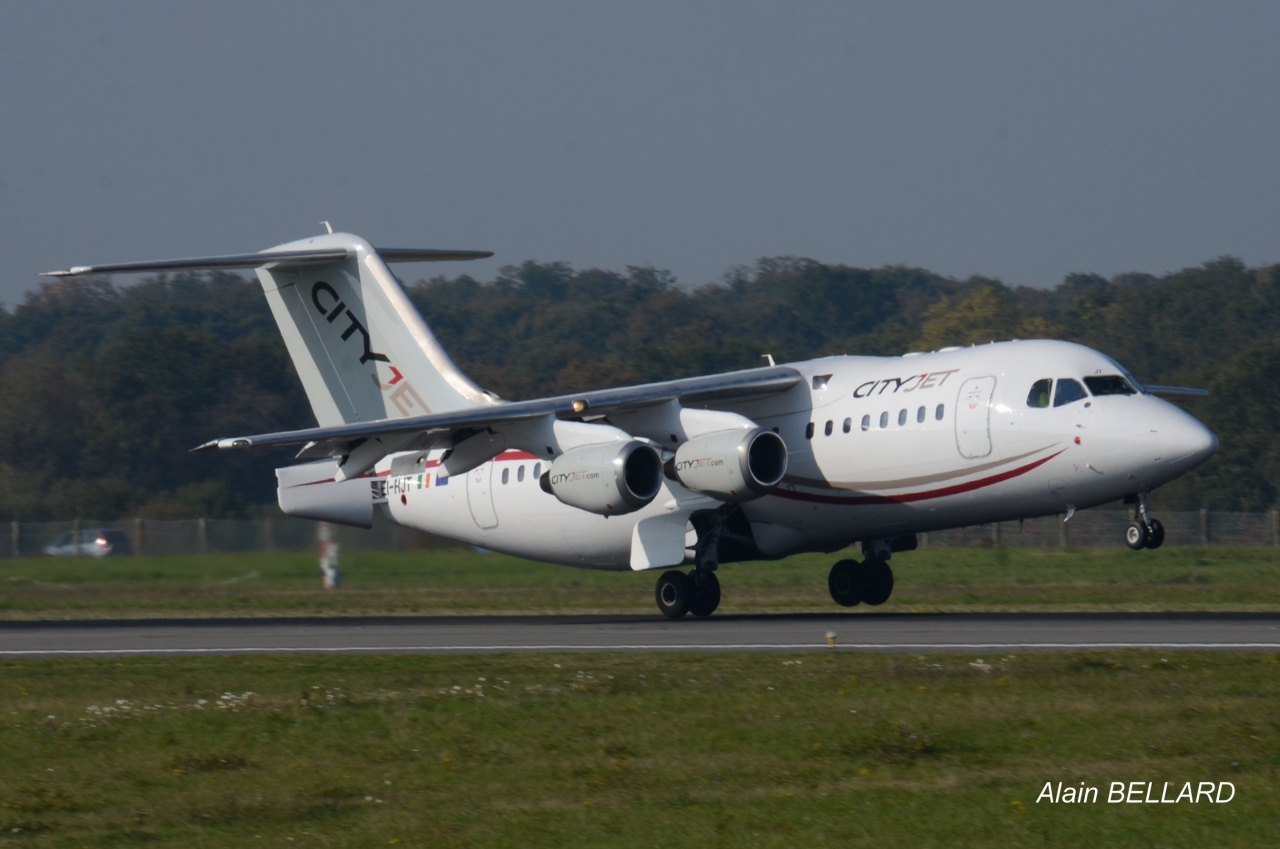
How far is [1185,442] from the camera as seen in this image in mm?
21297

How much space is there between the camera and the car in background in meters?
36.4

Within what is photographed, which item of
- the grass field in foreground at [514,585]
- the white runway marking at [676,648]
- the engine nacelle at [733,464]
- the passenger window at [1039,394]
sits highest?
the passenger window at [1039,394]

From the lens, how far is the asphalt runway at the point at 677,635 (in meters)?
18.4

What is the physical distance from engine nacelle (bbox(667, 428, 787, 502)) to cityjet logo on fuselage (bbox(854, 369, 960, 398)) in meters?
1.45

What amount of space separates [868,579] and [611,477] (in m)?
4.81

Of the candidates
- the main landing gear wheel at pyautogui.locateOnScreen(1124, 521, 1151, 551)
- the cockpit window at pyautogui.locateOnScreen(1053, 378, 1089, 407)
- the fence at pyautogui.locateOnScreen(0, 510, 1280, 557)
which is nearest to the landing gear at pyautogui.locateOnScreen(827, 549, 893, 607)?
the fence at pyautogui.locateOnScreen(0, 510, 1280, 557)

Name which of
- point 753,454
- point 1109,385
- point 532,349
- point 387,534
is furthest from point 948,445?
point 532,349

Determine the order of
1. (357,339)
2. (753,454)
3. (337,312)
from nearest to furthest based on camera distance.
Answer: (753,454) → (357,339) → (337,312)

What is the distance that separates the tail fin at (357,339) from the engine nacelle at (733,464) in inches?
231

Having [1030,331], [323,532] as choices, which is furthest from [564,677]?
[1030,331]

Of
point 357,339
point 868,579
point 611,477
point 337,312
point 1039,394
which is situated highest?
point 337,312

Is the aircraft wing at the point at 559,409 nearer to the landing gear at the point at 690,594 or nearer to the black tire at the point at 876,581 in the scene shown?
the landing gear at the point at 690,594

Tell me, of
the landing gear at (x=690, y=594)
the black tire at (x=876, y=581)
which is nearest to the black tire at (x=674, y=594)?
the landing gear at (x=690, y=594)

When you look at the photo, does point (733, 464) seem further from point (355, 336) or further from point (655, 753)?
point (655, 753)
